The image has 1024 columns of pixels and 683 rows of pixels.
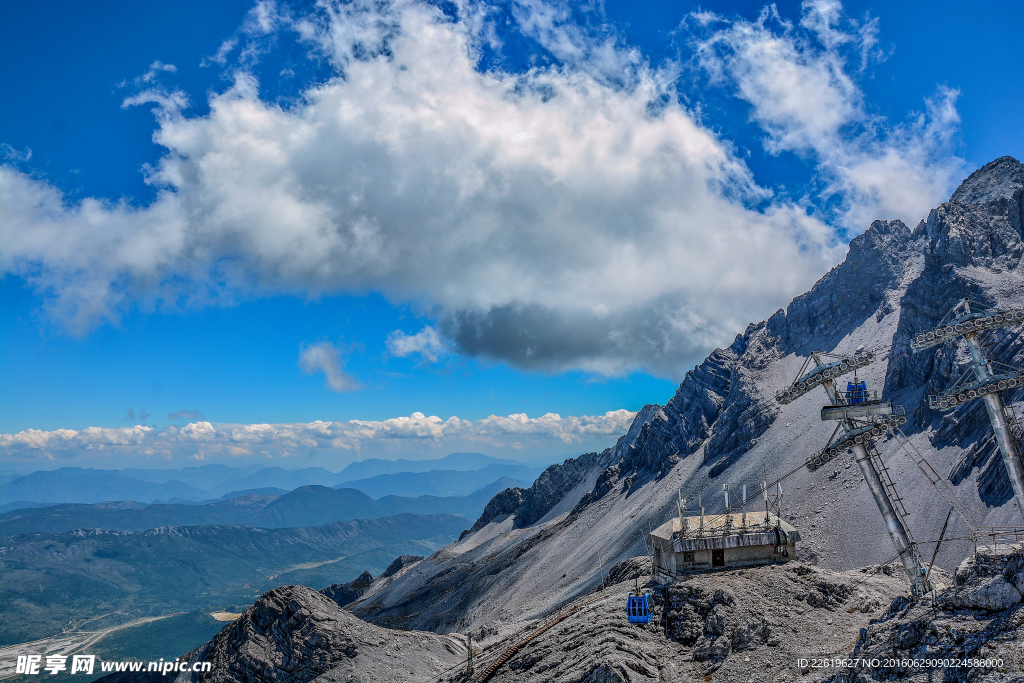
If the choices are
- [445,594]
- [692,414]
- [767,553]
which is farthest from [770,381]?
[767,553]

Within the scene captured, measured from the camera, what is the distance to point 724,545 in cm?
3938

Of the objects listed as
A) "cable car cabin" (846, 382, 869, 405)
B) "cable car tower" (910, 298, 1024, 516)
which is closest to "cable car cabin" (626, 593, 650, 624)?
"cable car cabin" (846, 382, 869, 405)

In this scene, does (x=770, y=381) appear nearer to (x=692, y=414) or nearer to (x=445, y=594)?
(x=692, y=414)

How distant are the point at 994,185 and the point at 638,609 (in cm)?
13094

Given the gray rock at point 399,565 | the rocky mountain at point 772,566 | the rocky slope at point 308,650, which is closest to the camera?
the rocky mountain at point 772,566

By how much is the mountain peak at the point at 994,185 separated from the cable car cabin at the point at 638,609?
384ft

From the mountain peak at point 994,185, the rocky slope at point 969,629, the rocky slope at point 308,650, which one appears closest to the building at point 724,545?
the rocky slope at point 969,629

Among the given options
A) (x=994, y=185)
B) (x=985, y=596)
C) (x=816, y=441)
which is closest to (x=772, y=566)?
(x=985, y=596)

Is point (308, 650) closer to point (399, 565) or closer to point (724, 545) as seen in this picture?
point (724, 545)

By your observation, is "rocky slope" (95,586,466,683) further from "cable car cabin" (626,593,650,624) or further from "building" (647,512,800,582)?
"cable car cabin" (626,593,650,624)

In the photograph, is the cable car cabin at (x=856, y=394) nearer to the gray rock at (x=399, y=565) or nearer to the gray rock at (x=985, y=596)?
the gray rock at (x=985, y=596)

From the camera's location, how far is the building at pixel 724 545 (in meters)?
39.3

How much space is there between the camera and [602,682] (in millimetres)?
27828

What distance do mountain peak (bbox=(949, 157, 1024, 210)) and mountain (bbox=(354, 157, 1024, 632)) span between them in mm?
344
